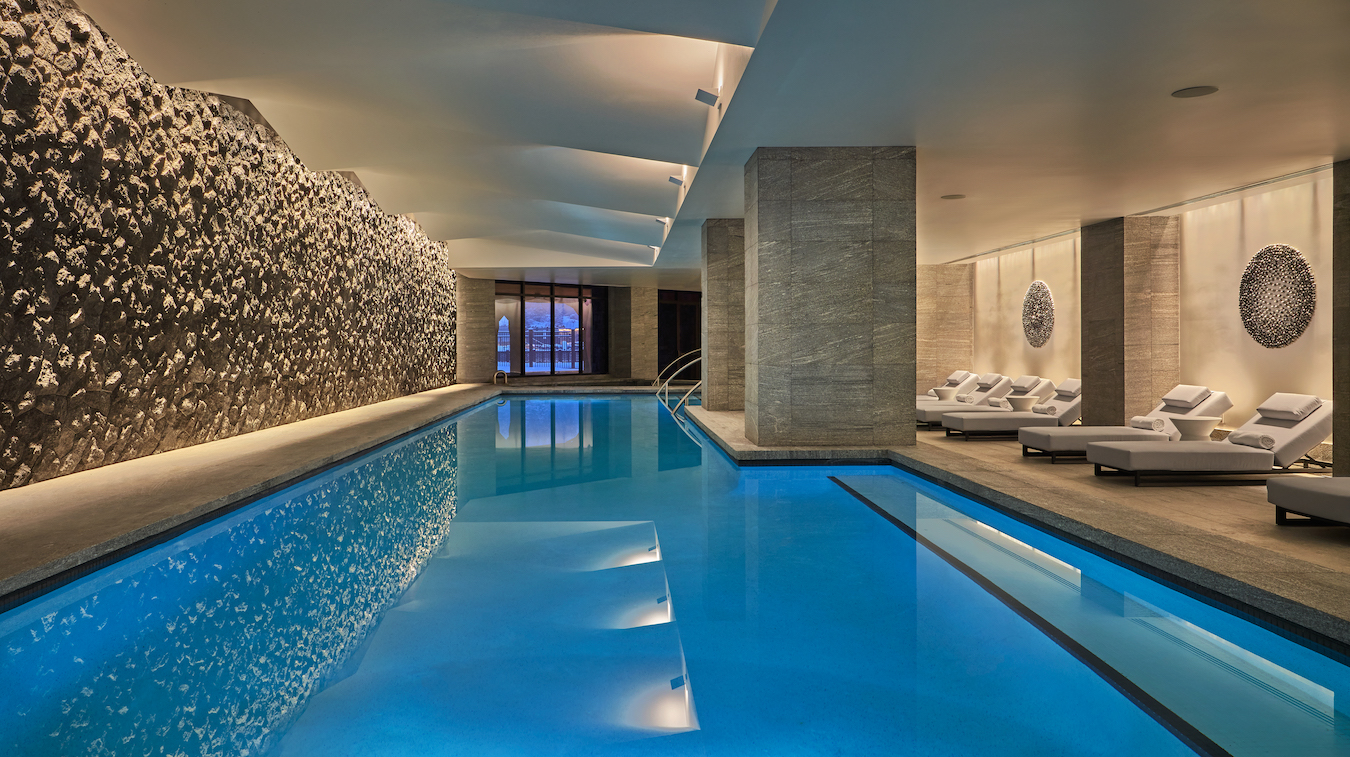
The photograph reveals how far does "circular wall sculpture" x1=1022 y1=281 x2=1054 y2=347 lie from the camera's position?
14438 millimetres

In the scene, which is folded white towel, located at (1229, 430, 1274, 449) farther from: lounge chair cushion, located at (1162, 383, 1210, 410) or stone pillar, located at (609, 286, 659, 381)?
stone pillar, located at (609, 286, 659, 381)

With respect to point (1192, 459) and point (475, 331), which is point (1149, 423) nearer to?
point (1192, 459)

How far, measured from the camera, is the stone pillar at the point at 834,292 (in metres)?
8.17

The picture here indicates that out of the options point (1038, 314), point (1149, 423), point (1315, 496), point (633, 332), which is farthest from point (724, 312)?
point (633, 332)

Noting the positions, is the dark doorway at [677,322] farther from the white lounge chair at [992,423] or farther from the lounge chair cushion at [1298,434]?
the lounge chair cushion at [1298,434]

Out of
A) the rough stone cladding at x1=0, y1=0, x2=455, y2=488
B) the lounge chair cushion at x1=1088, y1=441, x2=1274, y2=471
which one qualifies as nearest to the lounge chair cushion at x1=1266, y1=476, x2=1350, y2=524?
the lounge chair cushion at x1=1088, y1=441, x2=1274, y2=471

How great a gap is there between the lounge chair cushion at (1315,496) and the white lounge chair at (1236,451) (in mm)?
1631

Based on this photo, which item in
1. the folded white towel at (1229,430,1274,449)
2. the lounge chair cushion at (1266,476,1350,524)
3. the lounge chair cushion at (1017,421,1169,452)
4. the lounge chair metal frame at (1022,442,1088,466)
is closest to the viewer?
the lounge chair cushion at (1266,476,1350,524)

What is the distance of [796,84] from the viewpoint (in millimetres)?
6172

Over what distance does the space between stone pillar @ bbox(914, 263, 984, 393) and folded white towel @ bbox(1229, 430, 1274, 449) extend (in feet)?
33.7

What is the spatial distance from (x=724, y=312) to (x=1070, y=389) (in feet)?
17.6

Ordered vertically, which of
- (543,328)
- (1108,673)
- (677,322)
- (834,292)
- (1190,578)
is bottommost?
(1108,673)

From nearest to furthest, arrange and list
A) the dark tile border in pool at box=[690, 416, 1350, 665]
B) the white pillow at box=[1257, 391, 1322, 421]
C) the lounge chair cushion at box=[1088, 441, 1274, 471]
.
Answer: the dark tile border in pool at box=[690, 416, 1350, 665] → the lounge chair cushion at box=[1088, 441, 1274, 471] → the white pillow at box=[1257, 391, 1322, 421]

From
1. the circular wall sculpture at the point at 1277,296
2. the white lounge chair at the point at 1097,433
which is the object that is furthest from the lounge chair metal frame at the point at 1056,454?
the circular wall sculpture at the point at 1277,296
